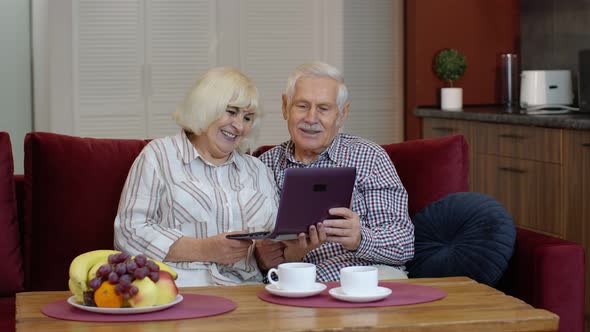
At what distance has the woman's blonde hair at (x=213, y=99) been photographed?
2824mm

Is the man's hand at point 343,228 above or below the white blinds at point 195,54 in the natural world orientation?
below

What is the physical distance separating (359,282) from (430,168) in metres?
1.14

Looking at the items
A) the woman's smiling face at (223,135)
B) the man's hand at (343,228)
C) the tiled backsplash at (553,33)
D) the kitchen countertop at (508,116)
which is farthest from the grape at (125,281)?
the tiled backsplash at (553,33)

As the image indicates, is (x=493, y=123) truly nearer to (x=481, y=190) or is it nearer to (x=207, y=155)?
(x=481, y=190)

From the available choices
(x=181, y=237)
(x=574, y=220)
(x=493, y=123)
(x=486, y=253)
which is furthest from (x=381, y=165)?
(x=493, y=123)

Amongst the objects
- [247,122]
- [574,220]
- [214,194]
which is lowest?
[574,220]

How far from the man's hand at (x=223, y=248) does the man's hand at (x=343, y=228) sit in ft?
0.74

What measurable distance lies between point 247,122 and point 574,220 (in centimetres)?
224

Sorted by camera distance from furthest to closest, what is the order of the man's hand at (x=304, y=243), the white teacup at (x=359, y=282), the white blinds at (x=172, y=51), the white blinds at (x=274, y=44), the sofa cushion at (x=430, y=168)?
the white blinds at (x=274, y=44) → the white blinds at (x=172, y=51) → the sofa cushion at (x=430, y=168) → the man's hand at (x=304, y=243) → the white teacup at (x=359, y=282)

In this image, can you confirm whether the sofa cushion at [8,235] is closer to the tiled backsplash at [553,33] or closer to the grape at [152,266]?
the grape at [152,266]

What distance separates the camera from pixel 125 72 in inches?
233

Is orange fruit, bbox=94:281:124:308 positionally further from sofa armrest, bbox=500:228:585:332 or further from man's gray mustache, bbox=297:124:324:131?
sofa armrest, bbox=500:228:585:332

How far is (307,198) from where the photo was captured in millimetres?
2492

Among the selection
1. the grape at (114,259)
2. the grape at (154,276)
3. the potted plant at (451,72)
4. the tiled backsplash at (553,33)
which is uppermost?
the tiled backsplash at (553,33)
